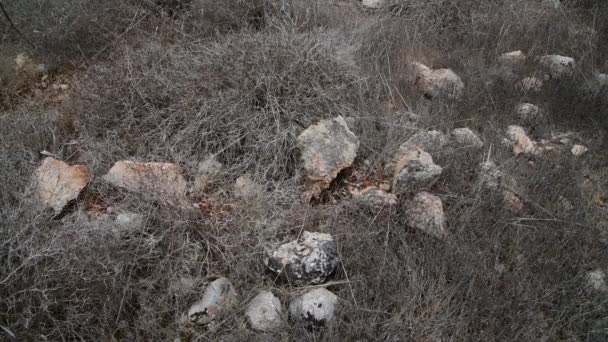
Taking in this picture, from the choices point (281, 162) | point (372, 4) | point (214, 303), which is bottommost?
point (214, 303)

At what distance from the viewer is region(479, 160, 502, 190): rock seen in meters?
2.84

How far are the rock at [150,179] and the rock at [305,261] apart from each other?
0.69 m

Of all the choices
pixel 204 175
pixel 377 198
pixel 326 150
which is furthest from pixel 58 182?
pixel 377 198

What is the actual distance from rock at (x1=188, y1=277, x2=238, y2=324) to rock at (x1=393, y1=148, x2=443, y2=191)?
1.21 metres

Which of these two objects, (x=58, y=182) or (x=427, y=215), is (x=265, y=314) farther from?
(x=58, y=182)

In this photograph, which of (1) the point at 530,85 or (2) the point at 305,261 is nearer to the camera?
(2) the point at 305,261

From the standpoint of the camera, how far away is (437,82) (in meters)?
3.93

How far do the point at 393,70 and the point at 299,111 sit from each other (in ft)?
3.99

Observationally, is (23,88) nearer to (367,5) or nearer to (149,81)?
(149,81)

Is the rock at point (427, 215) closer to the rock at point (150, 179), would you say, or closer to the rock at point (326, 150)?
the rock at point (326, 150)

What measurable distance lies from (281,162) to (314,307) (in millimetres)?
1104

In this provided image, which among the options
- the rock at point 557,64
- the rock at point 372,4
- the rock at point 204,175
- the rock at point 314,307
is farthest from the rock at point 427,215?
the rock at point 372,4

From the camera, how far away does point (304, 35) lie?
367 cm

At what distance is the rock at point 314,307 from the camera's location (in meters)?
2.18
